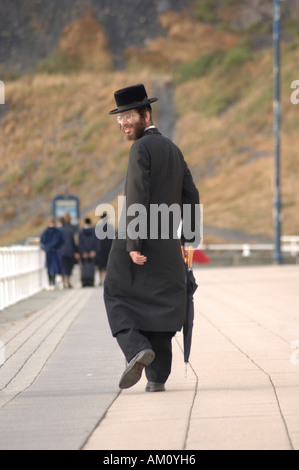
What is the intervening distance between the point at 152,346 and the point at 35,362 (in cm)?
251

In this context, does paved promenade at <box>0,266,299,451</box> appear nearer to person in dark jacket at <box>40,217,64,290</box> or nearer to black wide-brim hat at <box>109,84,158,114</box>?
black wide-brim hat at <box>109,84,158,114</box>

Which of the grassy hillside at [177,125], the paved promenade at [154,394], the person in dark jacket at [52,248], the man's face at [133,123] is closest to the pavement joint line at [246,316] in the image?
the paved promenade at [154,394]

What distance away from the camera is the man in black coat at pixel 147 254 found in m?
7.55

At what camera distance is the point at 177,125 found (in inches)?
3002

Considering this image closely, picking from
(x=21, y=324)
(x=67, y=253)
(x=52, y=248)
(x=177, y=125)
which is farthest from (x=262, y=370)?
(x=177, y=125)

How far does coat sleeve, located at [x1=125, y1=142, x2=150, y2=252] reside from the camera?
7516mm

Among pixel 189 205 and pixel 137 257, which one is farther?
pixel 189 205

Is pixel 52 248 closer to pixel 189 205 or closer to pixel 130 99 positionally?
pixel 189 205

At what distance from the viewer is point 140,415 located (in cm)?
672

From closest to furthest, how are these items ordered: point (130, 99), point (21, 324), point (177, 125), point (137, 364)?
point (137, 364) < point (130, 99) < point (21, 324) < point (177, 125)

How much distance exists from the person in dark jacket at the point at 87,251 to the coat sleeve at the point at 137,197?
18.3 meters

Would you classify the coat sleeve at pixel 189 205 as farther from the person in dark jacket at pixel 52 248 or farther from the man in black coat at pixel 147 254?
the person in dark jacket at pixel 52 248

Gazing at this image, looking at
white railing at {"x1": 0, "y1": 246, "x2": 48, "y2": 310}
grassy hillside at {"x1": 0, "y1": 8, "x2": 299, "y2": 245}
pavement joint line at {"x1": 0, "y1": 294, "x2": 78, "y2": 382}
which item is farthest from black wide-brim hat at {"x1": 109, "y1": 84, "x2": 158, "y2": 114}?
grassy hillside at {"x1": 0, "y1": 8, "x2": 299, "y2": 245}
